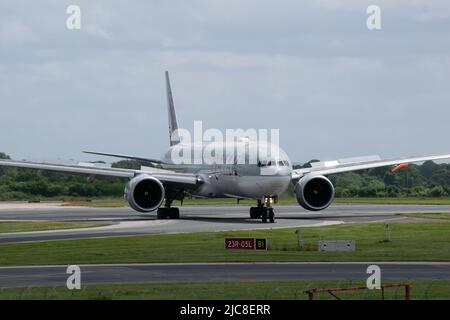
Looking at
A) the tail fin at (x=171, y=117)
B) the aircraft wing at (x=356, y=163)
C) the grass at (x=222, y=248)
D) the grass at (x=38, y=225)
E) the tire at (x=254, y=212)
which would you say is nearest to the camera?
the grass at (x=222, y=248)

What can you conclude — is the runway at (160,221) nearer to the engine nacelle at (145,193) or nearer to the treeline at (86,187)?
the engine nacelle at (145,193)

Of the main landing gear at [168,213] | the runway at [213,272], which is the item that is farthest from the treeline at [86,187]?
the runway at [213,272]

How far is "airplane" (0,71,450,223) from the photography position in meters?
73.4

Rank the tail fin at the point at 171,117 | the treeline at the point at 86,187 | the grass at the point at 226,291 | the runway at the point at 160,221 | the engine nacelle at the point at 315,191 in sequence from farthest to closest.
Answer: the treeline at the point at 86,187, the tail fin at the point at 171,117, the engine nacelle at the point at 315,191, the runway at the point at 160,221, the grass at the point at 226,291

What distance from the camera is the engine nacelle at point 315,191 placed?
76.3 metres

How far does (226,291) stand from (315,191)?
135ft

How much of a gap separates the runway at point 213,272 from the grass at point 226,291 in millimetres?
1614

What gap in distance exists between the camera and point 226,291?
120 ft

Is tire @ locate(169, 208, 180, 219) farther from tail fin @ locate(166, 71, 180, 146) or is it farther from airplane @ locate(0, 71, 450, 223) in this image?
tail fin @ locate(166, 71, 180, 146)

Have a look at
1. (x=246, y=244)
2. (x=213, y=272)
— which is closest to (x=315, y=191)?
(x=246, y=244)

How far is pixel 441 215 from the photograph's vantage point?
3287 inches

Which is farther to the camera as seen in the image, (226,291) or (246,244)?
(246,244)

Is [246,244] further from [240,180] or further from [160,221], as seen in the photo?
[160,221]
